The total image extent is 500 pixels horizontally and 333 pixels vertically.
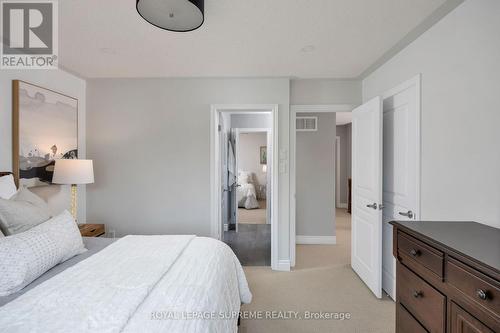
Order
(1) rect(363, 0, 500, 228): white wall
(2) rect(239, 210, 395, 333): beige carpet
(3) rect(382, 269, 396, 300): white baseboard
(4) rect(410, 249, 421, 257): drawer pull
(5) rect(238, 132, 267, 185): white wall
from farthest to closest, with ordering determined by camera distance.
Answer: (5) rect(238, 132, 267, 185): white wall < (3) rect(382, 269, 396, 300): white baseboard < (2) rect(239, 210, 395, 333): beige carpet < (1) rect(363, 0, 500, 228): white wall < (4) rect(410, 249, 421, 257): drawer pull

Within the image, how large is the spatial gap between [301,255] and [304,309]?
4.46ft

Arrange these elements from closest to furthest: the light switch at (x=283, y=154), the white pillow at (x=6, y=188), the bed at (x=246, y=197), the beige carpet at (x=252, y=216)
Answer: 1. the white pillow at (x=6, y=188)
2. the light switch at (x=283, y=154)
3. the beige carpet at (x=252, y=216)
4. the bed at (x=246, y=197)

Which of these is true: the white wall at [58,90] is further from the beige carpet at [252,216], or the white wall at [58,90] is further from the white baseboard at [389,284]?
the white baseboard at [389,284]

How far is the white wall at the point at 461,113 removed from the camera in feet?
4.67

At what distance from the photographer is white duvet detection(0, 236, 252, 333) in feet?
3.09

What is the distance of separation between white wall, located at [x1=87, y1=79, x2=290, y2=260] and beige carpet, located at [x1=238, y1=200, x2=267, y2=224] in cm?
267

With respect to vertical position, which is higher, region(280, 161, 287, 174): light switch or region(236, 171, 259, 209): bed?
region(280, 161, 287, 174): light switch

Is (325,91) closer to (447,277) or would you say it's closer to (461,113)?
(461,113)

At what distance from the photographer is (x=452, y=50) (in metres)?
1.72

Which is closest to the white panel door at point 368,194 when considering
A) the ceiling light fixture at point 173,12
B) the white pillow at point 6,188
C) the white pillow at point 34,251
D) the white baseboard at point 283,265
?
the white baseboard at point 283,265

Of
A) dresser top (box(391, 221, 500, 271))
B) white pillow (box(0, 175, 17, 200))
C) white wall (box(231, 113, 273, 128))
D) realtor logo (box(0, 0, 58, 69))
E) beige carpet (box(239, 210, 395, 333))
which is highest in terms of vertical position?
realtor logo (box(0, 0, 58, 69))

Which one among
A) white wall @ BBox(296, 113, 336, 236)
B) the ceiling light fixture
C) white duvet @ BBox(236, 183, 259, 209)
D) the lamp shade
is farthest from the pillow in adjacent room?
white duvet @ BBox(236, 183, 259, 209)

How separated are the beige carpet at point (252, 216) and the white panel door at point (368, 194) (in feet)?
9.58

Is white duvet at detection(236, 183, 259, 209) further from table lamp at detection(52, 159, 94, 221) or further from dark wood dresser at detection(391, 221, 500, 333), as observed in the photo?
dark wood dresser at detection(391, 221, 500, 333)
